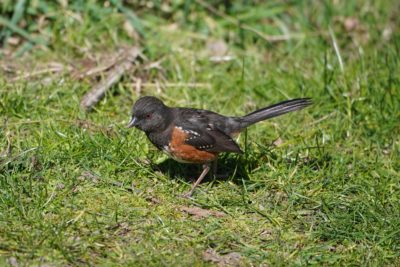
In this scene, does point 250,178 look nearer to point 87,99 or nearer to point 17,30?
point 87,99

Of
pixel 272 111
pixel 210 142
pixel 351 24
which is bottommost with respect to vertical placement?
pixel 210 142

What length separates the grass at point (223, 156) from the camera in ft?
17.6

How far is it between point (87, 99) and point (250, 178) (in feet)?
6.53

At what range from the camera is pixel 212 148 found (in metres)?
6.11

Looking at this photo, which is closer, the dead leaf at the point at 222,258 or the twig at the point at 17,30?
the dead leaf at the point at 222,258

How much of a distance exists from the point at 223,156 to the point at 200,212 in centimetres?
100

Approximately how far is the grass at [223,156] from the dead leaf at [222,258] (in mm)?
51

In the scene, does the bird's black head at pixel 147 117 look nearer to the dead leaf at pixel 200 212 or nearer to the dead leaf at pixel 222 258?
the dead leaf at pixel 200 212

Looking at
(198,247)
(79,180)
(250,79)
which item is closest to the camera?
(198,247)

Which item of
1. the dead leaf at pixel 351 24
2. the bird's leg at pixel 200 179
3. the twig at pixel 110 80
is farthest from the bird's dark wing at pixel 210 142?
the dead leaf at pixel 351 24

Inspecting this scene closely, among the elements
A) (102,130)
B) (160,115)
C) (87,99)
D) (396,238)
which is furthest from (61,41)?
(396,238)

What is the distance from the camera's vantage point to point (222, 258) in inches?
207

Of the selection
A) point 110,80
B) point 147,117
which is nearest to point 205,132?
point 147,117

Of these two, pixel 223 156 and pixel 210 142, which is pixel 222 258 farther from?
pixel 223 156
